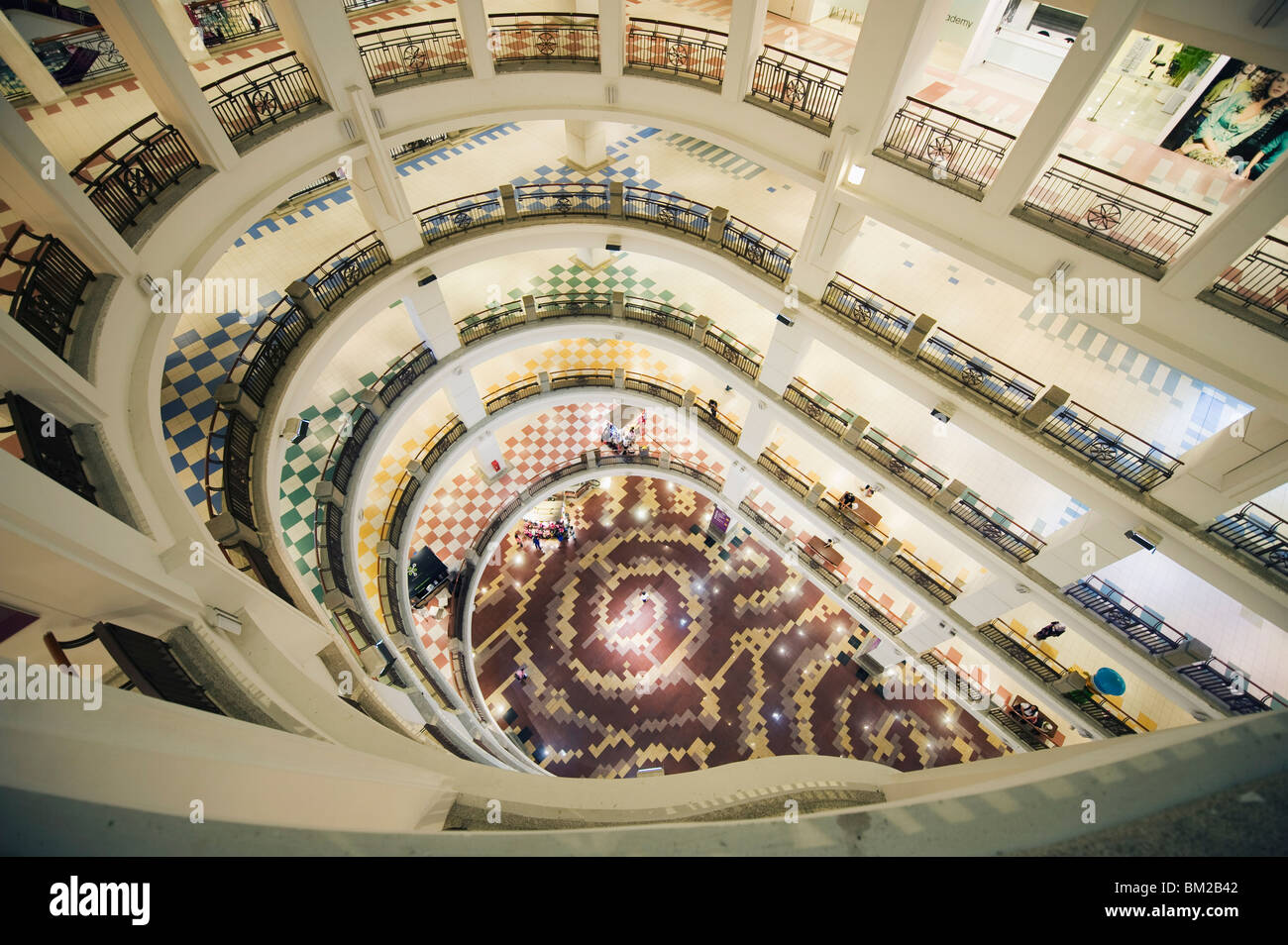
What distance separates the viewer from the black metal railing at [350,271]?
10.1m

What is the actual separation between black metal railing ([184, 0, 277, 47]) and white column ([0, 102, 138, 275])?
9257 mm

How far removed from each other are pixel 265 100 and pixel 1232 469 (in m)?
A: 14.7

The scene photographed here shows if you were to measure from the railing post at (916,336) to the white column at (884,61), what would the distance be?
9.32 ft

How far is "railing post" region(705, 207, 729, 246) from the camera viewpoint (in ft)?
37.2

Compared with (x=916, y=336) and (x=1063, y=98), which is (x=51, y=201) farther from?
(x=916, y=336)

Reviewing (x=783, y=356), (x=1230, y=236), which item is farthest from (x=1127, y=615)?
(x=783, y=356)

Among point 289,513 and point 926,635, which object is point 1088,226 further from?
point 289,513

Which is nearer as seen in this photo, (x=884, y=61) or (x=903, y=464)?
(x=884, y=61)

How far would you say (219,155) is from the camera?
25.1 ft

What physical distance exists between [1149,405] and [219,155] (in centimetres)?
1601

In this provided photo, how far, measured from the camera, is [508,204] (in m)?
12.0

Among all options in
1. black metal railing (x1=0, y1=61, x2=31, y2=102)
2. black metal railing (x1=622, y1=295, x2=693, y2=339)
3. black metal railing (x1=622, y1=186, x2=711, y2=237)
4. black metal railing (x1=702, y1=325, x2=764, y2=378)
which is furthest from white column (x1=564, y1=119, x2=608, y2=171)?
black metal railing (x1=0, y1=61, x2=31, y2=102)

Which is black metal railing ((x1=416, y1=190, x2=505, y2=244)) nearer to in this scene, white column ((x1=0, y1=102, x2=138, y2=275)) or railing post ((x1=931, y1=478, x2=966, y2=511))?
white column ((x1=0, y1=102, x2=138, y2=275))
